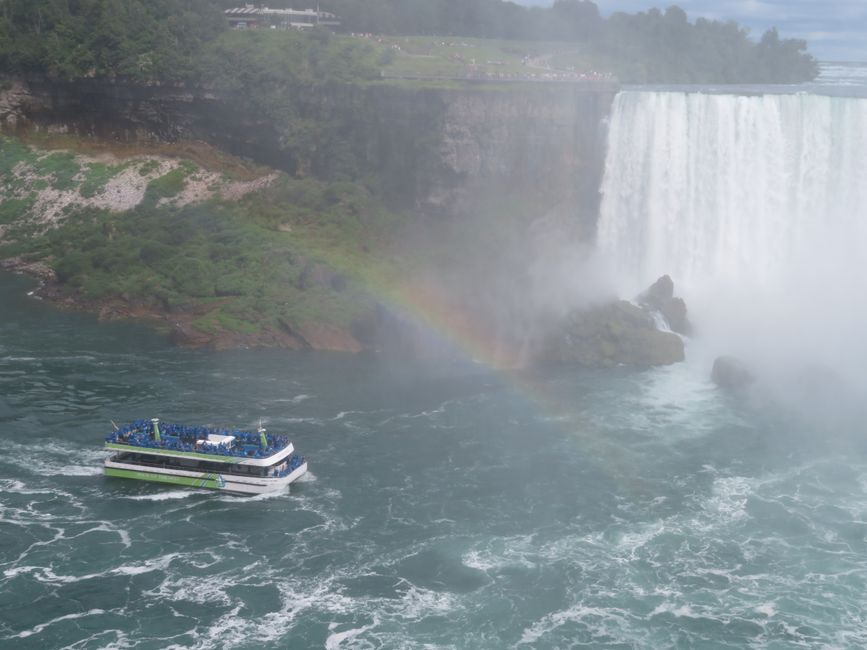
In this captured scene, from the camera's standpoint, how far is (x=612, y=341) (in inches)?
2936

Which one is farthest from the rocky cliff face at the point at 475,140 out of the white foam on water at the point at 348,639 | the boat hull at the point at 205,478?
the white foam on water at the point at 348,639

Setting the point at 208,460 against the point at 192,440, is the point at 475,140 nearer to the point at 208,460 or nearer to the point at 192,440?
the point at 192,440

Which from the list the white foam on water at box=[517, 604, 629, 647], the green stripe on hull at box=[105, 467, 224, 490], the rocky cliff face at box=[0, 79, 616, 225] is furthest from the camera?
the rocky cliff face at box=[0, 79, 616, 225]

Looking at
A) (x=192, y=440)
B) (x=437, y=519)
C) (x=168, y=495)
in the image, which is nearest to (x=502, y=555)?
(x=437, y=519)

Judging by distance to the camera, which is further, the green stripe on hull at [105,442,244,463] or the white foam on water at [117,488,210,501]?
the green stripe on hull at [105,442,244,463]

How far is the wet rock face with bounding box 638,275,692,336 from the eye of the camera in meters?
78.7

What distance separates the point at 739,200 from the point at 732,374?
79.0 feet

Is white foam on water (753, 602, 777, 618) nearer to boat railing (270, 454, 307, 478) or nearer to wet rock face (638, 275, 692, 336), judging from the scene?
boat railing (270, 454, 307, 478)

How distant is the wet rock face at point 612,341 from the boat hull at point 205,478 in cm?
2655

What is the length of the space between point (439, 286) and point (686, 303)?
64.0 ft

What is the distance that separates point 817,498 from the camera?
52.8 meters

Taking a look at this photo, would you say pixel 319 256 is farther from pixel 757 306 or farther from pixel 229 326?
pixel 757 306

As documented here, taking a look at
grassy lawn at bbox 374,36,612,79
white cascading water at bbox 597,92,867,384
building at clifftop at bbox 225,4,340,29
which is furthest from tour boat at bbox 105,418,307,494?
building at clifftop at bbox 225,4,340,29

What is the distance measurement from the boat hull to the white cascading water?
135 feet
